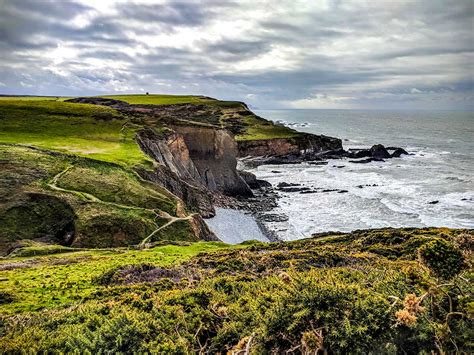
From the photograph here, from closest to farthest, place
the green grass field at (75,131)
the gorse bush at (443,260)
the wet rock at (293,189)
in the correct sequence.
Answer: the gorse bush at (443,260), the green grass field at (75,131), the wet rock at (293,189)

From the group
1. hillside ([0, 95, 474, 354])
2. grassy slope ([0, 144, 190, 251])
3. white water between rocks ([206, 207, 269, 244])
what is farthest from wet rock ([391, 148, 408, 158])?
grassy slope ([0, 144, 190, 251])

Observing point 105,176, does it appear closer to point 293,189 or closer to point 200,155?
point 200,155

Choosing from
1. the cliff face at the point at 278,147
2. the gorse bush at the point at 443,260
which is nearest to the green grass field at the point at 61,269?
the gorse bush at the point at 443,260

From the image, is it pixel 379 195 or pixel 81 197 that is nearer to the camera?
pixel 81 197

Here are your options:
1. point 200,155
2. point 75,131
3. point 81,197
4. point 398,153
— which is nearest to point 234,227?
point 81,197

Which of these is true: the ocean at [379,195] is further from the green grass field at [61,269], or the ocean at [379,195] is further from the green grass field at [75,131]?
the green grass field at [61,269]

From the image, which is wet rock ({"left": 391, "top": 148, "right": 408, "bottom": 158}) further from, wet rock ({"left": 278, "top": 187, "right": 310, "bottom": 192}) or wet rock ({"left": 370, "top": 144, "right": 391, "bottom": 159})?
wet rock ({"left": 278, "top": 187, "right": 310, "bottom": 192})

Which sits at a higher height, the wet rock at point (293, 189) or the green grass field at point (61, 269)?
the green grass field at point (61, 269)

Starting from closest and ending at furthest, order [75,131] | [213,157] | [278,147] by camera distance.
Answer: [75,131] → [213,157] → [278,147]

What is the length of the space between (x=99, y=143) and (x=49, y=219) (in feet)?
85.0

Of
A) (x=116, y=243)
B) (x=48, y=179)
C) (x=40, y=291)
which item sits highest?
(x=48, y=179)

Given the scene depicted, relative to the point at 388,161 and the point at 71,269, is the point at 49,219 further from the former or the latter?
the point at 388,161

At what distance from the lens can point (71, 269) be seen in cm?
2062

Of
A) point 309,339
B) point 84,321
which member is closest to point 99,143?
point 84,321
